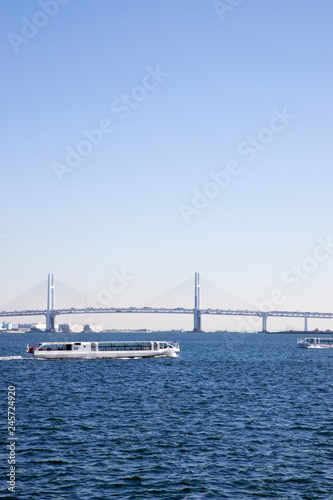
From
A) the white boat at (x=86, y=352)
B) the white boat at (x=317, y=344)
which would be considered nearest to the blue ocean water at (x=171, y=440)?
the white boat at (x=86, y=352)

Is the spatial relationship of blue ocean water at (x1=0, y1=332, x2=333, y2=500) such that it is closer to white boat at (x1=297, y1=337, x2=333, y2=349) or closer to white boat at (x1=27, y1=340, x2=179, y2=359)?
white boat at (x1=27, y1=340, x2=179, y2=359)

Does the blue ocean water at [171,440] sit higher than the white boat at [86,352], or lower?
higher

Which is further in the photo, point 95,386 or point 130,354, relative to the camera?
point 130,354

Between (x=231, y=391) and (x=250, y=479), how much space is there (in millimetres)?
25138

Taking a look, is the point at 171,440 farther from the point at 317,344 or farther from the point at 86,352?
the point at 317,344

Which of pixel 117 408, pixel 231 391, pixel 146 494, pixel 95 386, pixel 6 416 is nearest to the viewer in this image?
pixel 146 494

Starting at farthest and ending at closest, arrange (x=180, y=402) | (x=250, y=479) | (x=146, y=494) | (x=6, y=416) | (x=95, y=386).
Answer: (x=95, y=386)
(x=180, y=402)
(x=6, y=416)
(x=250, y=479)
(x=146, y=494)

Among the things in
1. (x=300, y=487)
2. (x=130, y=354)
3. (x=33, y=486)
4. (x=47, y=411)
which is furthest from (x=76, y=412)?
(x=130, y=354)

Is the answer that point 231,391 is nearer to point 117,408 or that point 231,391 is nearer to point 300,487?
point 117,408

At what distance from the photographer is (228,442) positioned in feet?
93.2

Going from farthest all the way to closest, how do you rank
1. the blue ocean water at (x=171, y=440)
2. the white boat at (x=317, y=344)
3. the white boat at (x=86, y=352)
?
the white boat at (x=317, y=344)
the white boat at (x=86, y=352)
the blue ocean water at (x=171, y=440)

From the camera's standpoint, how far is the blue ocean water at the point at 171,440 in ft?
70.4

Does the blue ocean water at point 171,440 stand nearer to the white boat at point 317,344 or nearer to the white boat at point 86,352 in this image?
the white boat at point 86,352

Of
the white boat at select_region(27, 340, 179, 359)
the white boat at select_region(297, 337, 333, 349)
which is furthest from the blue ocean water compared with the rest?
the white boat at select_region(297, 337, 333, 349)
